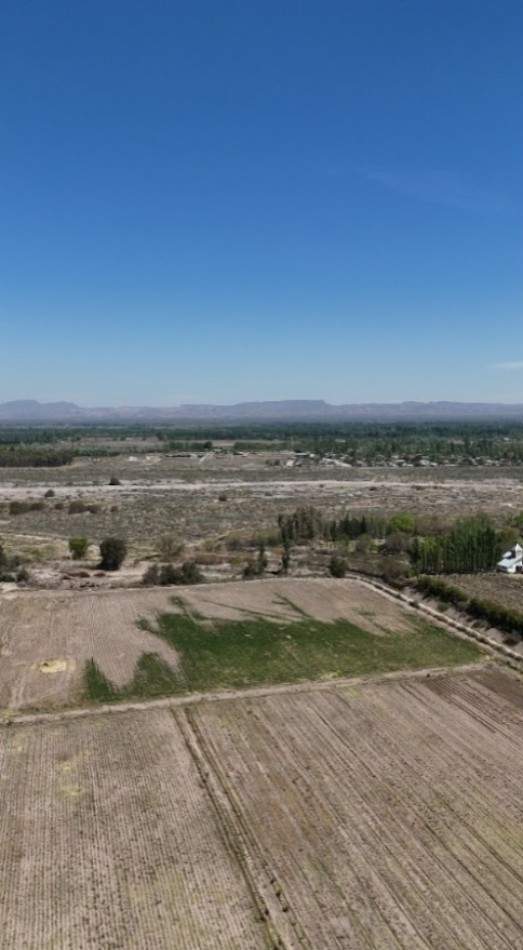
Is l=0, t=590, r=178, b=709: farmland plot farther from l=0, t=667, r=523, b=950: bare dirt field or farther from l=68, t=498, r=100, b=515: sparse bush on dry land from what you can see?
l=68, t=498, r=100, b=515: sparse bush on dry land

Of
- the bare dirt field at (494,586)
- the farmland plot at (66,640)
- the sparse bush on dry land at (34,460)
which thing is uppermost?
the sparse bush on dry land at (34,460)

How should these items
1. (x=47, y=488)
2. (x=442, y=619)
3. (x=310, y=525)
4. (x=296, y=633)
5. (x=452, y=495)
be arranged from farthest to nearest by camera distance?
(x=47, y=488) → (x=452, y=495) → (x=310, y=525) → (x=442, y=619) → (x=296, y=633)

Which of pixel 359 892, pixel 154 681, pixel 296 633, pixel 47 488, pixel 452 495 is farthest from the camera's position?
pixel 47 488

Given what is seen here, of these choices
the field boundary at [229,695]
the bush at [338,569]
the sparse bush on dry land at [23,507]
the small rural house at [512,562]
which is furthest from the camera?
the sparse bush on dry land at [23,507]

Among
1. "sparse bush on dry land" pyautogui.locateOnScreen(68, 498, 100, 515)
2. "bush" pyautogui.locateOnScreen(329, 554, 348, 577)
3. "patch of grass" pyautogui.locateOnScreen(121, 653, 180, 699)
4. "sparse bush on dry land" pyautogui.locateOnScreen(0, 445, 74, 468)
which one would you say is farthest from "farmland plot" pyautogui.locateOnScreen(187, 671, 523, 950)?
"sparse bush on dry land" pyautogui.locateOnScreen(0, 445, 74, 468)

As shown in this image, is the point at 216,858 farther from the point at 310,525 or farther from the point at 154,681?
the point at 310,525

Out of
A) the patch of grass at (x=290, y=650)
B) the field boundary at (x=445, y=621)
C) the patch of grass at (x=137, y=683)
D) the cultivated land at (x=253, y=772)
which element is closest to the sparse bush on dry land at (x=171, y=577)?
the cultivated land at (x=253, y=772)

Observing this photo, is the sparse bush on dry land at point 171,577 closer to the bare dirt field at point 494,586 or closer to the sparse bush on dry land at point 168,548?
the sparse bush on dry land at point 168,548

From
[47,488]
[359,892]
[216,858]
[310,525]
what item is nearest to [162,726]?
[216,858]
